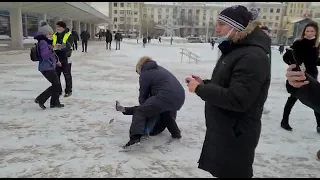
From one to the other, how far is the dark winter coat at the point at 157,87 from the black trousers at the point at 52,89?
98.9 inches

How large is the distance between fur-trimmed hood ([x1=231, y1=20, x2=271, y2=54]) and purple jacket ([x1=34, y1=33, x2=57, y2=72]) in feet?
15.1

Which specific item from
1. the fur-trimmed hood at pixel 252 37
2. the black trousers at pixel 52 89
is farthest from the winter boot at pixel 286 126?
the black trousers at pixel 52 89

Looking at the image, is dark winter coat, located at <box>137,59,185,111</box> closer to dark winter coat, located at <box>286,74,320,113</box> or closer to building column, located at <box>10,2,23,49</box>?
dark winter coat, located at <box>286,74,320,113</box>

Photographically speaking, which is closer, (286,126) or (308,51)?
(308,51)

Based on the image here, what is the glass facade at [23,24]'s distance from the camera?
29781 millimetres

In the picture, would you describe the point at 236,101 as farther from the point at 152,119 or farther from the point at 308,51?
the point at 308,51

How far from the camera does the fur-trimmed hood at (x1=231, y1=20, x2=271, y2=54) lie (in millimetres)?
2014

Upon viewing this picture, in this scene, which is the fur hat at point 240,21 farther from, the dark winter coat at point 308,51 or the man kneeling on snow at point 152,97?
the man kneeling on snow at point 152,97

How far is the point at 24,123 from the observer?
17.0 ft

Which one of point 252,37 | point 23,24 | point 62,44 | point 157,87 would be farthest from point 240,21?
point 23,24

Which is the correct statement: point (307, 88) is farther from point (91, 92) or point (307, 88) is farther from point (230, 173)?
point (91, 92)

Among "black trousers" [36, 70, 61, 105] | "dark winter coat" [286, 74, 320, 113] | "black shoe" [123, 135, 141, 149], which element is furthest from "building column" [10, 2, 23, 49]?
"dark winter coat" [286, 74, 320, 113]

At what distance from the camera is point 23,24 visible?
34.0 metres

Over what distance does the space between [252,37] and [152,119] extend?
8.14 ft
